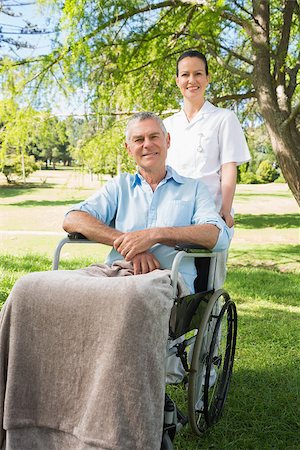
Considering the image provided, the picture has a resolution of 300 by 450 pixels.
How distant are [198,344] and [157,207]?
23.6 inches

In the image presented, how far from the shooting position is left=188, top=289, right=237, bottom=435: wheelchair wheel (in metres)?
2.32

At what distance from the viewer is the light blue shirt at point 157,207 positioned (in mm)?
2463

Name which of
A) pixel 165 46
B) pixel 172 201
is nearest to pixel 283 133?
pixel 165 46

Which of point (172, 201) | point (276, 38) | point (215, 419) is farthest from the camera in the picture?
point (276, 38)

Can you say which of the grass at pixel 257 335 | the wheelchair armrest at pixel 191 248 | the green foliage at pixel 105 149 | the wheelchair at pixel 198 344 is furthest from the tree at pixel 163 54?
the wheelchair armrest at pixel 191 248

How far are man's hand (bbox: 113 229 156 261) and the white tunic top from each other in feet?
2.25

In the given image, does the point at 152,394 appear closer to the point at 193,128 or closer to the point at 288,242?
the point at 193,128

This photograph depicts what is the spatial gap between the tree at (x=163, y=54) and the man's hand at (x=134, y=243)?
376 cm

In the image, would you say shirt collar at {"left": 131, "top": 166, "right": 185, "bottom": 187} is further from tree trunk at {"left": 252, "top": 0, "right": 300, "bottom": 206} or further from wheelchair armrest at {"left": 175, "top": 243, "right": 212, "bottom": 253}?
tree trunk at {"left": 252, "top": 0, "right": 300, "bottom": 206}

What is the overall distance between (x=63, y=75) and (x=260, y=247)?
16.7 ft

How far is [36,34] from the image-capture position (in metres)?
8.59

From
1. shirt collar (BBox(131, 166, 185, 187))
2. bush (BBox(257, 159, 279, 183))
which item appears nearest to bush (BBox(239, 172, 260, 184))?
bush (BBox(257, 159, 279, 183))

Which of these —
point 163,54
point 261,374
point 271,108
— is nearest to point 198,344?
point 261,374

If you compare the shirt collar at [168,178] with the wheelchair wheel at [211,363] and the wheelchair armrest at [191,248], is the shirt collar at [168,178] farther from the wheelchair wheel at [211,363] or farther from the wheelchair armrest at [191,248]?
the wheelchair wheel at [211,363]
